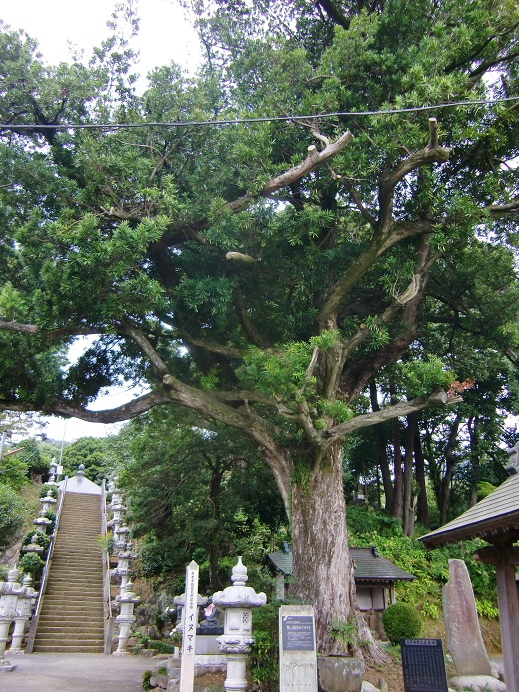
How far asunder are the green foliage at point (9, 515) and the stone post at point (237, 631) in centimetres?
1120

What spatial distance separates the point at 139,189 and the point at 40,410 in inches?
187

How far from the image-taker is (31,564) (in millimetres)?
15758

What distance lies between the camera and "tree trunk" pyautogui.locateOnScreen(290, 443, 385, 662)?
27.3 ft

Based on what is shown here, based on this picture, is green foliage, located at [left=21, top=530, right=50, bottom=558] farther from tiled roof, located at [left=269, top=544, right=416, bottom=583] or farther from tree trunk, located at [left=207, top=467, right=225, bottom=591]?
tiled roof, located at [left=269, top=544, right=416, bottom=583]

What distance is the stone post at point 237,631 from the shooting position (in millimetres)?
7562

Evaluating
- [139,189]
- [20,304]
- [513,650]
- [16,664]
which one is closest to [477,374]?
[513,650]

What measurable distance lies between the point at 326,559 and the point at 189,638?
99.8 inches

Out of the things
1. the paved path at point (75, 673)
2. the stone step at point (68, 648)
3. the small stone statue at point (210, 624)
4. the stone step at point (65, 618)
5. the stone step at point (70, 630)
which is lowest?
the paved path at point (75, 673)

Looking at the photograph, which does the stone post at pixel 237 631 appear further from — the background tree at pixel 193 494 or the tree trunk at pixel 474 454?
the tree trunk at pixel 474 454

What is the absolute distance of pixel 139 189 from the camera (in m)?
8.74

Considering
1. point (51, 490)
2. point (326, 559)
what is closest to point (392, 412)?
point (326, 559)

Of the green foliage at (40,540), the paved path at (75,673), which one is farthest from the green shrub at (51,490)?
the paved path at (75,673)

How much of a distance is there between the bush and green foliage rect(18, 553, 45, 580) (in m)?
10.3

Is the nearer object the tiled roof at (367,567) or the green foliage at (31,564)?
the tiled roof at (367,567)
